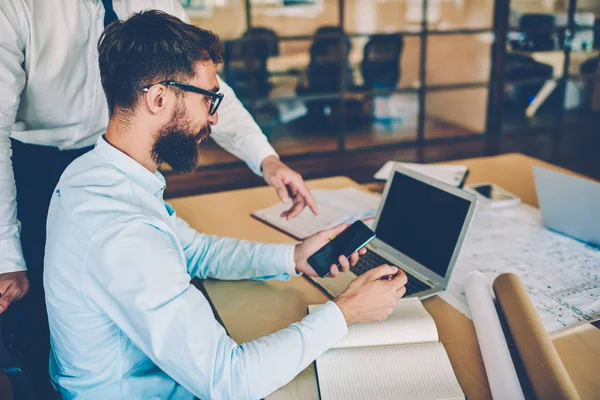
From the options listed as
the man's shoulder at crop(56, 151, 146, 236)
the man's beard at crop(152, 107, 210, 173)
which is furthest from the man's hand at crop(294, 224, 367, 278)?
the man's shoulder at crop(56, 151, 146, 236)

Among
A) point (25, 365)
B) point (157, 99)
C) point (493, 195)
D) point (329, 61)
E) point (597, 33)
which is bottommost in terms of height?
point (25, 365)

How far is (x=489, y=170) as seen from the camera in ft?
7.57

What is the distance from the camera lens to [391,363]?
41.4 inches

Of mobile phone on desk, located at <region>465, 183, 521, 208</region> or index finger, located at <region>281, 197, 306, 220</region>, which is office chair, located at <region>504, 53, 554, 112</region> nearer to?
mobile phone on desk, located at <region>465, 183, 521, 208</region>

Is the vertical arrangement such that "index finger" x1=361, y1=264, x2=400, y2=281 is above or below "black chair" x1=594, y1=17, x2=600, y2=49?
below

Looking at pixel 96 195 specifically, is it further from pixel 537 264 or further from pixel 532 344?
pixel 537 264

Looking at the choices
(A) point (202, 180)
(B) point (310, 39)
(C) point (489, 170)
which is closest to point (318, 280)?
(C) point (489, 170)

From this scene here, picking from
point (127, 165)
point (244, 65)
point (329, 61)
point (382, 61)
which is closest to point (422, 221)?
point (127, 165)

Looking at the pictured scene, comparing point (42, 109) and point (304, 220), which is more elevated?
point (42, 109)

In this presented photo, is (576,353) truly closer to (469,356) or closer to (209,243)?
(469,356)

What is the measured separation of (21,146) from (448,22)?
15.4ft

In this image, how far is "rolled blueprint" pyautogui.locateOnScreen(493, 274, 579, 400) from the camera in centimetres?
91

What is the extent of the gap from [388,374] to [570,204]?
867 millimetres

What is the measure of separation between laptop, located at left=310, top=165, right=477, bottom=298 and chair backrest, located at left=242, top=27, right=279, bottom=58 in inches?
132
